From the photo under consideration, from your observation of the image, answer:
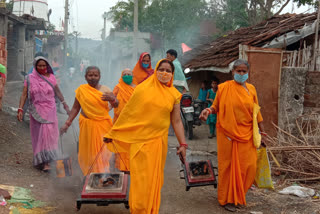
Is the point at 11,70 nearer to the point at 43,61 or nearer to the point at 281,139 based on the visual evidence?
the point at 43,61

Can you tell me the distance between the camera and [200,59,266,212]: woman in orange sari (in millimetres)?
4828

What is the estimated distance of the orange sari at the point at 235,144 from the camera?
4.83 metres

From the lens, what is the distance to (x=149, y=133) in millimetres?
3906

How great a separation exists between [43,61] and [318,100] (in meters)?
5.42

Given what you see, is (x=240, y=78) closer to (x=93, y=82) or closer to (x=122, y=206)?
(x=93, y=82)

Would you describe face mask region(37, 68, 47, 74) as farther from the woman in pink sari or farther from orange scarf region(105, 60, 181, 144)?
orange scarf region(105, 60, 181, 144)

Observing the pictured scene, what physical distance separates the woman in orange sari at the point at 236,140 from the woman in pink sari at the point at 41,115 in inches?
104

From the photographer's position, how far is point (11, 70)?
17406 millimetres

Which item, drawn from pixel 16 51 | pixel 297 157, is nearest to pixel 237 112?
pixel 297 157

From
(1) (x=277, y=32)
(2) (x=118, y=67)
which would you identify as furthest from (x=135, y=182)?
(2) (x=118, y=67)

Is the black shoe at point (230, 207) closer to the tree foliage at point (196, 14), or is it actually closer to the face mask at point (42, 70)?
the face mask at point (42, 70)

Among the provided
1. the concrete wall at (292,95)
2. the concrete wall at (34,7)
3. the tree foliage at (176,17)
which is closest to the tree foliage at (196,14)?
the tree foliage at (176,17)

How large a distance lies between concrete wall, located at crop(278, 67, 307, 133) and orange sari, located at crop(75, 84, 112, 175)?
3.99m

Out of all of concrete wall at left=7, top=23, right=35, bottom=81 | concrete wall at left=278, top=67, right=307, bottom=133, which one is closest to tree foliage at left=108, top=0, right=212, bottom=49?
concrete wall at left=7, top=23, right=35, bottom=81
